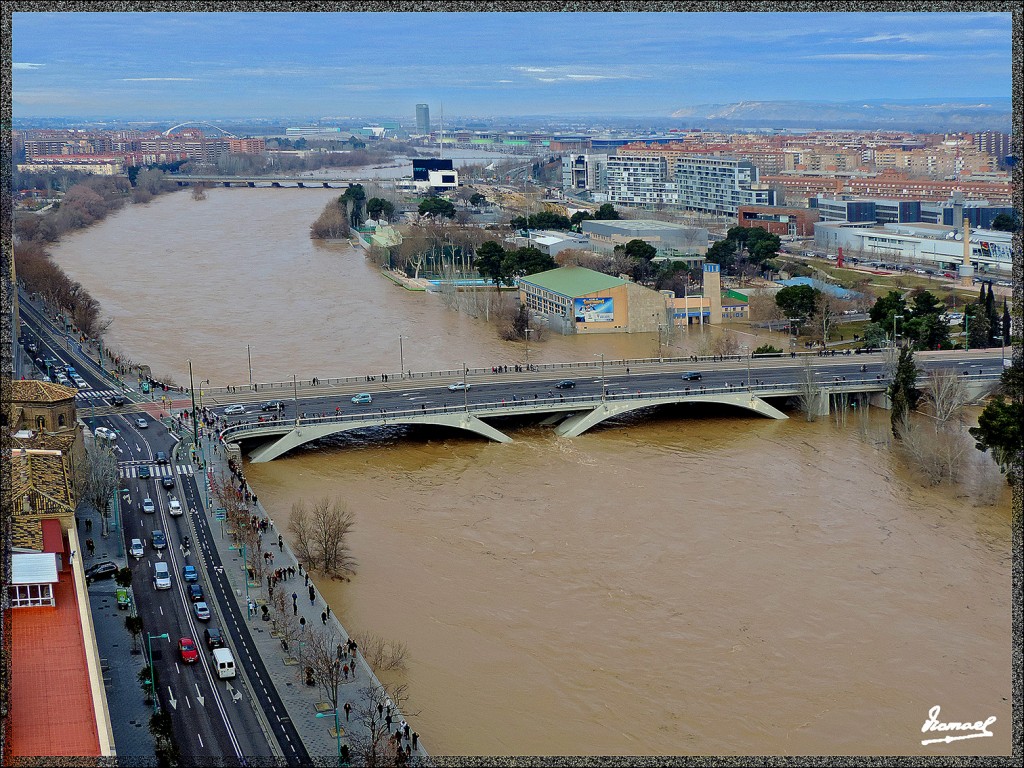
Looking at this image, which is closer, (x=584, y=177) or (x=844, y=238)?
(x=844, y=238)

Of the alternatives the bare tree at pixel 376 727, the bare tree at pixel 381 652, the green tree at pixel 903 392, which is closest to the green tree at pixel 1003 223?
the green tree at pixel 903 392

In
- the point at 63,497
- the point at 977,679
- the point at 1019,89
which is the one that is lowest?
the point at 977,679

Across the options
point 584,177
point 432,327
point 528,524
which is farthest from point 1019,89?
point 584,177

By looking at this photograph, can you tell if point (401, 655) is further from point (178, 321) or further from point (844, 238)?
point (844, 238)

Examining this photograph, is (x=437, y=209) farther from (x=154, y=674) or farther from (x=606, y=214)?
(x=154, y=674)

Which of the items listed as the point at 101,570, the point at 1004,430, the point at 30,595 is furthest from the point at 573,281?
the point at 30,595

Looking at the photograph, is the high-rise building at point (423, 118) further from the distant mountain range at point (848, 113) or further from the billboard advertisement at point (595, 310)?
the billboard advertisement at point (595, 310)
